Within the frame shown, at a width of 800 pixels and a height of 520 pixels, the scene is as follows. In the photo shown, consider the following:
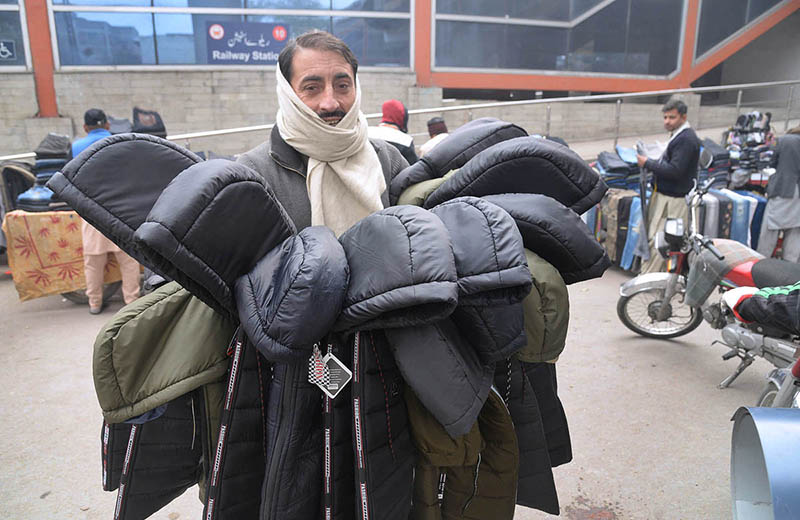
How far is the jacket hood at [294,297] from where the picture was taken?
920 millimetres

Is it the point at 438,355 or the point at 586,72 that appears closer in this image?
the point at 438,355

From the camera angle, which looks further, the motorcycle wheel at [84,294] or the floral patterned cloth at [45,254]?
the motorcycle wheel at [84,294]

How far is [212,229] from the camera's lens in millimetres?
948

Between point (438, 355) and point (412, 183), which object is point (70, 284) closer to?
point (412, 183)

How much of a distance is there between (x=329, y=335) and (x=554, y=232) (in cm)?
57

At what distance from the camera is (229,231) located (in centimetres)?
97

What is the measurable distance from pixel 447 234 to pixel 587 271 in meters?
0.48

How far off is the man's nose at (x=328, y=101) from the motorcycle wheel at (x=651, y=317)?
11.1ft

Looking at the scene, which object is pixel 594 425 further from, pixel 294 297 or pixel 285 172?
pixel 294 297

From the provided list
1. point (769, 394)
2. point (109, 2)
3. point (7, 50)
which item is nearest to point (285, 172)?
point (769, 394)

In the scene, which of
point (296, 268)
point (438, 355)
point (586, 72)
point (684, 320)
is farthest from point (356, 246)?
point (586, 72)

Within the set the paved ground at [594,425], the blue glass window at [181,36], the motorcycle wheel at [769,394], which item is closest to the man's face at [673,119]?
the paved ground at [594,425]

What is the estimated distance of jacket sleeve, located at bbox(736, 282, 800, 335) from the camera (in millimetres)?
1985

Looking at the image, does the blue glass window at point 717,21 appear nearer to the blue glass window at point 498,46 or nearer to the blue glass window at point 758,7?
the blue glass window at point 758,7
